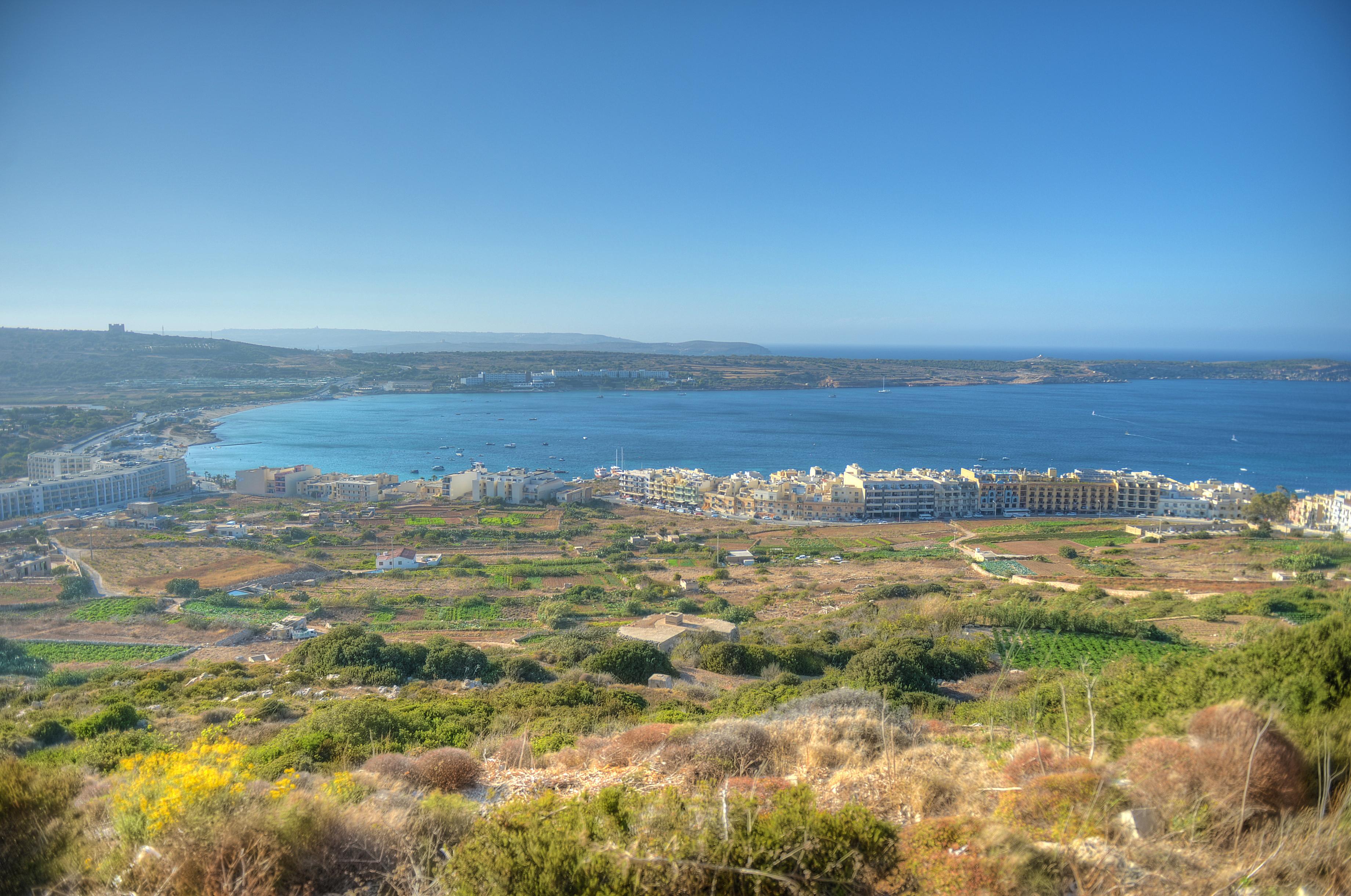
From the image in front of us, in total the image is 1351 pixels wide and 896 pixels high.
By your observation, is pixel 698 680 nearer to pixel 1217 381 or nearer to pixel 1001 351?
pixel 1217 381

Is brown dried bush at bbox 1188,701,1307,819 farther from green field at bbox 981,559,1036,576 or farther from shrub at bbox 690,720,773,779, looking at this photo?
green field at bbox 981,559,1036,576

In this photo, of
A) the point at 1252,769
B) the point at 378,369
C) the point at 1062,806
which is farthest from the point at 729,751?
the point at 378,369

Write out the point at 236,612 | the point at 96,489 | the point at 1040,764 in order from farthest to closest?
1. the point at 96,489
2. the point at 236,612
3. the point at 1040,764

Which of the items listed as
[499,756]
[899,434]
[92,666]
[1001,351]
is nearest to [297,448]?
[92,666]

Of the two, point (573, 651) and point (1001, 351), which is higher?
point (1001, 351)

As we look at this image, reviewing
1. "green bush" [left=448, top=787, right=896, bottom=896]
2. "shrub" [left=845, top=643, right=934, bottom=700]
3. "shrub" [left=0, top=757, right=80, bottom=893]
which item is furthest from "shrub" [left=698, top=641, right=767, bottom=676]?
"shrub" [left=0, top=757, right=80, bottom=893]

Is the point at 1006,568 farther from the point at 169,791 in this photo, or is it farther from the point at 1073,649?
the point at 169,791

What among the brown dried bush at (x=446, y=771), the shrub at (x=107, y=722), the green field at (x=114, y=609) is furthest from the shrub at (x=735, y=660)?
the green field at (x=114, y=609)
